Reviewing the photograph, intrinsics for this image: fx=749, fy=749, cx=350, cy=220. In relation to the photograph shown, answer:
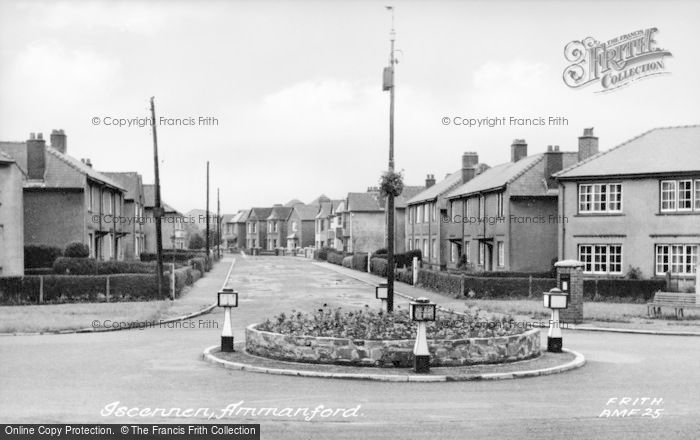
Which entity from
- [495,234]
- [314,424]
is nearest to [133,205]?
[495,234]

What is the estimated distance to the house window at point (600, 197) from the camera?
34.9m

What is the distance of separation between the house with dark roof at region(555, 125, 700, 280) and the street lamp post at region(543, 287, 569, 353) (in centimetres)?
1989

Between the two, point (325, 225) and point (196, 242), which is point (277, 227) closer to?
point (196, 242)

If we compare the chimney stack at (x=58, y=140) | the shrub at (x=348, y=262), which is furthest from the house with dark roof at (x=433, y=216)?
the chimney stack at (x=58, y=140)

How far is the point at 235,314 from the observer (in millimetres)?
24609

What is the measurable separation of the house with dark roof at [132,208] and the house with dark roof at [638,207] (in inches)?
1378

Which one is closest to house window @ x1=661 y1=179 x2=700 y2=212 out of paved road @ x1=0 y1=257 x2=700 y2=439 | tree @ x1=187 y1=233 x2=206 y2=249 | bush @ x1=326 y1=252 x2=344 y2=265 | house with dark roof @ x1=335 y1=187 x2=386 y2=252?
paved road @ x1=0 y1=257 x2=700 y2=439

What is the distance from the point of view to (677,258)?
109ft

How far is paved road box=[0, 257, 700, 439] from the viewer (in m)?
9.05

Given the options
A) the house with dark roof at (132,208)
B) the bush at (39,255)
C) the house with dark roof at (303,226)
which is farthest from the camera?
the house with dark roof at (303,226)

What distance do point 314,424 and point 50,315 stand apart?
16.9 m

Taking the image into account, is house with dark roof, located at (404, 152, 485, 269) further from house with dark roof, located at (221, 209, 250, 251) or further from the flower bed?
house with dark roof, located at (221, 209, 250, 251)

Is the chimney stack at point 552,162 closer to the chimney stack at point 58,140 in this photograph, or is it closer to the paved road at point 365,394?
the paved road at point 365,394

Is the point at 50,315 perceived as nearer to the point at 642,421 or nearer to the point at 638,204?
the point at 642,421
